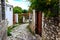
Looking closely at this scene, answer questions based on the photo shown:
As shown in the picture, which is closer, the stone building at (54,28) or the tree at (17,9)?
the stone building at (54,28)

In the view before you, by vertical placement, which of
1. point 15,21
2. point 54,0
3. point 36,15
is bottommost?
point 15,21

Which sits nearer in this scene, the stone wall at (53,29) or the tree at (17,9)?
the stone wall at (53,29)

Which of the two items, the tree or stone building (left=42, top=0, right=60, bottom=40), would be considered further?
the tree

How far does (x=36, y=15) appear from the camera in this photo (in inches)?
544

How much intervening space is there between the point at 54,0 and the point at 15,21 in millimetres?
21353

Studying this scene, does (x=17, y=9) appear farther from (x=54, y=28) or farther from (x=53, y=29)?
(x=54, y=28)

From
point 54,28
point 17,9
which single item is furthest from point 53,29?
point 17,9

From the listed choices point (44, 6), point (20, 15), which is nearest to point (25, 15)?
point (20, 15)

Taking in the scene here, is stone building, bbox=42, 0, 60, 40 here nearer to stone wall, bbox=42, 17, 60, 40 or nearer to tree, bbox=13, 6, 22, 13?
stone wall, bbox=42, 17, 60, 40

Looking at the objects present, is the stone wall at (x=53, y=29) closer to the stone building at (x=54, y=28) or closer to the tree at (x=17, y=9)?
the stone building at (x=54, y=28)

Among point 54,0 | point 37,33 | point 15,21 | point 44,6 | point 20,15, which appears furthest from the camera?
point 20,15

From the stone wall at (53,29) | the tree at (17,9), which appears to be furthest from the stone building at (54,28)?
the tree at (17,9)

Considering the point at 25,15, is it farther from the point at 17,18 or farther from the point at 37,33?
the point at 37,33

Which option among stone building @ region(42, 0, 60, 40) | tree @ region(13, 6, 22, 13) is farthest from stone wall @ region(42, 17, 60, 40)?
tree @ region(13, 6, 22, 13)
